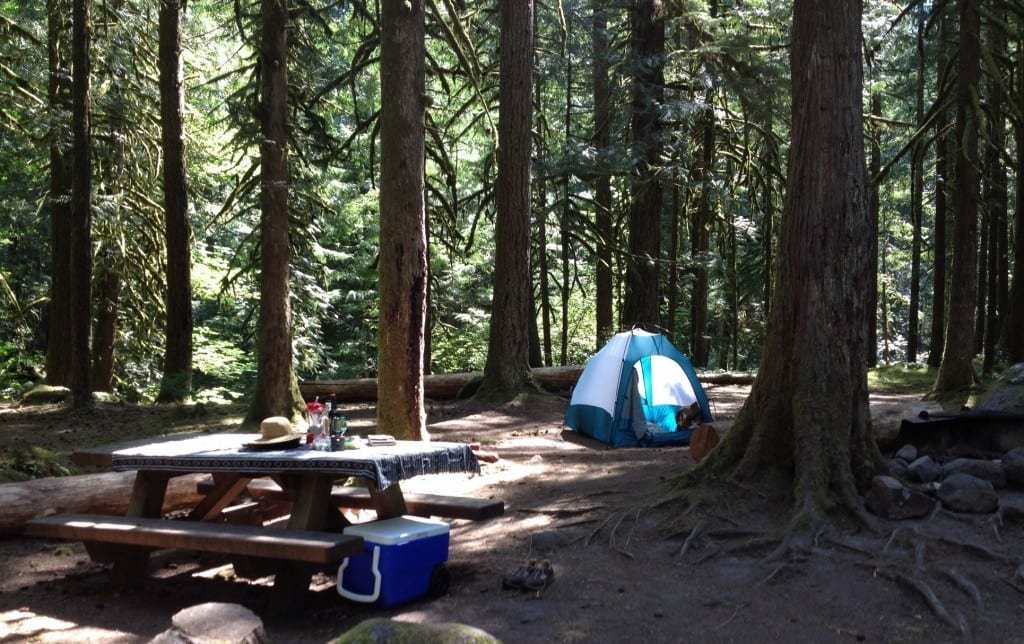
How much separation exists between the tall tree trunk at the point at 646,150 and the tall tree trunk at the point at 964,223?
5369mm

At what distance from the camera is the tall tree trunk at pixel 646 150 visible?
55.5ft

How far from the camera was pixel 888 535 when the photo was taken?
5895 mm

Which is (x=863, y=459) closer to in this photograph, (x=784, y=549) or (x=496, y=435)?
(x=784, y=549)

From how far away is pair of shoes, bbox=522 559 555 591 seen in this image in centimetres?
572

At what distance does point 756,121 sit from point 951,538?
14.5m

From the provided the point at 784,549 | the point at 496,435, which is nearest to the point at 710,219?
the point at 496,435

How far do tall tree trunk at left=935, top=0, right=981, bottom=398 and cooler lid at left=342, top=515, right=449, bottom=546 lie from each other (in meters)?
9.68

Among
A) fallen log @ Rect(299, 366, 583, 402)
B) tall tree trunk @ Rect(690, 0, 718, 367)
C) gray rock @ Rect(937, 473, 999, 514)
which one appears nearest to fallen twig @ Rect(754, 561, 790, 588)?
gray rock @ Rect(937, 473, 999, 514)

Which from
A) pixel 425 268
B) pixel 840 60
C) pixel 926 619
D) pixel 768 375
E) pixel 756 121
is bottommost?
pixel 926 619

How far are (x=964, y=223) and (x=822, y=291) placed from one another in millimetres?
7889

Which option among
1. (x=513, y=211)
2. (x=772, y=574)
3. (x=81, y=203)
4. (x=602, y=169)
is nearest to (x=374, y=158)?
(x=602, y=169)

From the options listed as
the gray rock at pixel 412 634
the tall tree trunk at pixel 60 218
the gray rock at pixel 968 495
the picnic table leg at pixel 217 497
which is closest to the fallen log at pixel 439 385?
the tall tree trunk at pixel 60 218

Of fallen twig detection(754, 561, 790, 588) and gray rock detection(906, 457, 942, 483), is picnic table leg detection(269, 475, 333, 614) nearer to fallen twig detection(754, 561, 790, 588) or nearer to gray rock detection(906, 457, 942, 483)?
fallen twig detection(754, 561, 790, 588)

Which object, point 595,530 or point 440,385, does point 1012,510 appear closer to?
point 595,530
